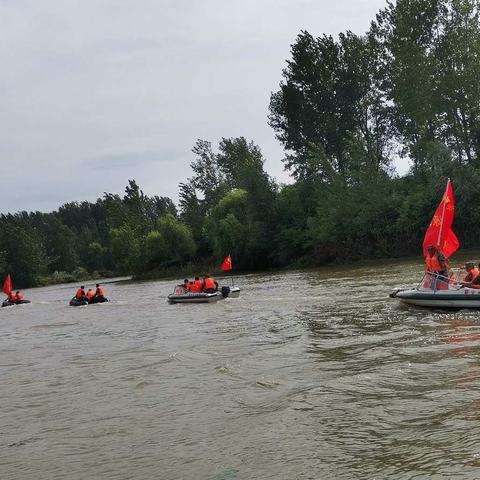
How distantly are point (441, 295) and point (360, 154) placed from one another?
36388 mm

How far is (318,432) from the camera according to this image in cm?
722

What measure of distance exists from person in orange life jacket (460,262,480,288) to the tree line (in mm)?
28568

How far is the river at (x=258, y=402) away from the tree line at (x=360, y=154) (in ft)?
104

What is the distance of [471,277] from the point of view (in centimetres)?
1609

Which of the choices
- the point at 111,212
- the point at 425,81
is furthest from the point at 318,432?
the point at 111,212

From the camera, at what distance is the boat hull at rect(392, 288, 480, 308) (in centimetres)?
1543

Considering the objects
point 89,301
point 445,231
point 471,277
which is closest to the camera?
point 471,277

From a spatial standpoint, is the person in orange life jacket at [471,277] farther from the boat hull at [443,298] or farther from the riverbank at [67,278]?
the riverbank at [67,278]

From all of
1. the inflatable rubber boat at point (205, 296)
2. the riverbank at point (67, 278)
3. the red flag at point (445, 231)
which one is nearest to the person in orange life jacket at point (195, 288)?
the inflatable rubber boat at point (205, 296)

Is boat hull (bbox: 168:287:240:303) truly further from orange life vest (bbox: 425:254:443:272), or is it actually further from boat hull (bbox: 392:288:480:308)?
orange life vest (bbox: 425:254:443:272)

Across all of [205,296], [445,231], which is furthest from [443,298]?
[205,296]

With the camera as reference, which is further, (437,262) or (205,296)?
(205,296)

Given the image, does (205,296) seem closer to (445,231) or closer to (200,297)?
(200,297)

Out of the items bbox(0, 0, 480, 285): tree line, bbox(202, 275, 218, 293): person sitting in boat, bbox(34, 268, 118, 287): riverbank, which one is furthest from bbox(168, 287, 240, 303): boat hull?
bbox(34, 268, 118, 287): riverbank
